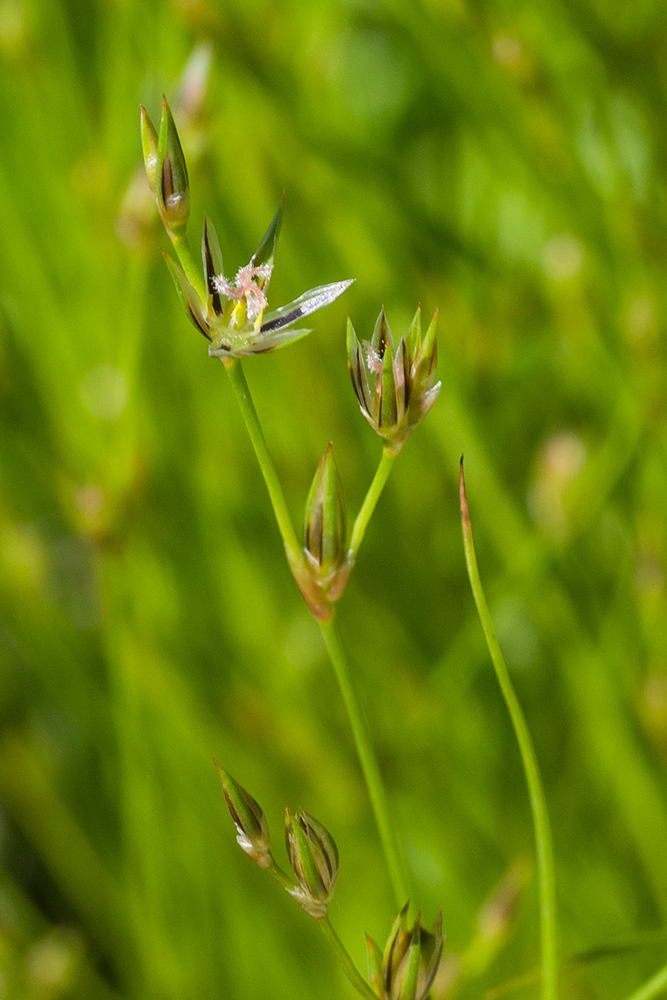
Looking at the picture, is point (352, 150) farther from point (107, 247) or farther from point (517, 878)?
point (517, 878)

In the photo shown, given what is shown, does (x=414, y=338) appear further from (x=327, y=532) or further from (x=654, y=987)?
(x=654, y=987)

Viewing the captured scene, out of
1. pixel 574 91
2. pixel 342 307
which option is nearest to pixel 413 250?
pixel 342 307

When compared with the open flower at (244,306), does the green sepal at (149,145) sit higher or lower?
higher

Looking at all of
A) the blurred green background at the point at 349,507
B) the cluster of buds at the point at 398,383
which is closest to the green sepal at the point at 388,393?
the cluster of buds at the point at 398,383

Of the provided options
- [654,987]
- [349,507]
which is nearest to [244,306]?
[654,987]

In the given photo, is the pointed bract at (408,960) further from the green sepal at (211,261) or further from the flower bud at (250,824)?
the green sepal at (211,261)

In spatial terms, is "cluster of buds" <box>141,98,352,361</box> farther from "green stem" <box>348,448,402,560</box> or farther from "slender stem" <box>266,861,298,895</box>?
"slender stem" <box>266,861,298,895</box>
